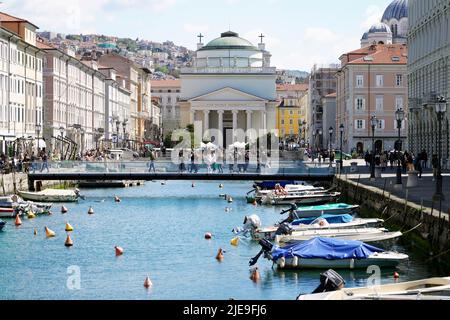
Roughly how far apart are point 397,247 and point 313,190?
31.2 m

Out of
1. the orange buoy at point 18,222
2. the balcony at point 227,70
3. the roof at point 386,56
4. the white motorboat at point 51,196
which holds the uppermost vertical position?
the balcony at point 227,70

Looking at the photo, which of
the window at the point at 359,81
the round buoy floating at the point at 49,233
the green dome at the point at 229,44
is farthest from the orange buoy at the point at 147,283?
the green dome at the point at 229,44

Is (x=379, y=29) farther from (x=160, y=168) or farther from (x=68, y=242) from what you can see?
(x=68, y=242)

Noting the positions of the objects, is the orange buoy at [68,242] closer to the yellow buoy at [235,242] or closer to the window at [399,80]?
the yellow buoy at [235,242]

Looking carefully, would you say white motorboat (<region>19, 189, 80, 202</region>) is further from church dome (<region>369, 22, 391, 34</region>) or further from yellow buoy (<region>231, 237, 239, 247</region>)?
church dome (<region>369, 22, 391, 34</region>)

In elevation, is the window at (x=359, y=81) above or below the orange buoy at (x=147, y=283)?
above

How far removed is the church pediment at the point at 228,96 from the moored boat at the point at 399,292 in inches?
6070

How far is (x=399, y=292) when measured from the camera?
17109mm

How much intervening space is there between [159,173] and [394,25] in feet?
397

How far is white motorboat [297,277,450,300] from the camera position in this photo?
16484 mm

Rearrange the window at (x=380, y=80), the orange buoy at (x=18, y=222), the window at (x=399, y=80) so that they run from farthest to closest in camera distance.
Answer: the window at (x=380, y=80) < the window at (x=399, y=80) < the orange buoy at (x=18, y=222)

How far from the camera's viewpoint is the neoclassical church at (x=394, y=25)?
570 ft

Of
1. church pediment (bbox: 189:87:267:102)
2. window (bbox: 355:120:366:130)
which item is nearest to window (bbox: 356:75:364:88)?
window (bbox: 355:120:366:130)
